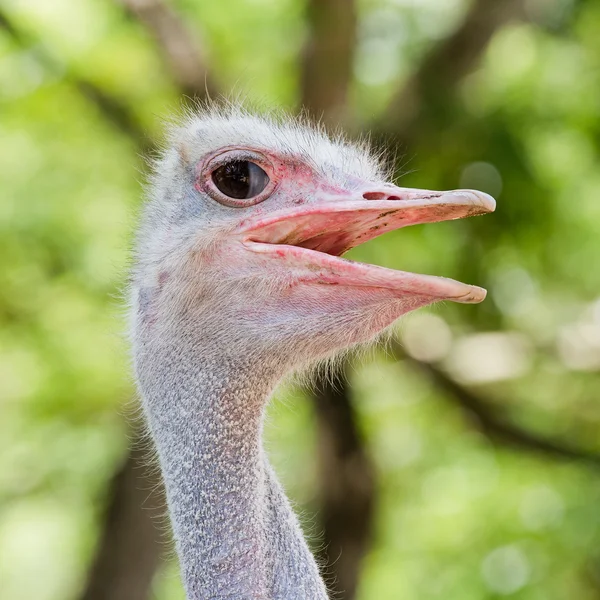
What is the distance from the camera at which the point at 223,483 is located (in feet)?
6.73

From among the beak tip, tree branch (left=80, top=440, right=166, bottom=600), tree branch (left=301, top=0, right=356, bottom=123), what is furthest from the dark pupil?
tree branch (left=80, top=440, right=166, bottom=600)

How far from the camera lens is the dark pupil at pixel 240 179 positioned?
219 cm

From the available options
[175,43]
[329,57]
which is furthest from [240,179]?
[175,43]

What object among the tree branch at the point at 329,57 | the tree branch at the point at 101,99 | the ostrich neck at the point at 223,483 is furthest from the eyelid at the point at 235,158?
the tree branch at the point at 101,99

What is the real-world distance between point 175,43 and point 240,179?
3.46 m

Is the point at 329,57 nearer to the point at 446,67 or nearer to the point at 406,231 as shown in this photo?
the point at 446,67

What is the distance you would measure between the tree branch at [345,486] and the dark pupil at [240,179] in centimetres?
372

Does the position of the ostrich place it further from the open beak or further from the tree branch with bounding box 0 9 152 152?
the tree branch with bounding box 0 9 152 152

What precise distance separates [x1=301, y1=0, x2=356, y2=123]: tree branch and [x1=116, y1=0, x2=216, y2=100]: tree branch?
0.52 metres

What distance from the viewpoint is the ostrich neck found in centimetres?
201

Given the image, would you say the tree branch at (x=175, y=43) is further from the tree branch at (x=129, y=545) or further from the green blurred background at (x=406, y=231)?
the tree branch at (x=129, y=545)

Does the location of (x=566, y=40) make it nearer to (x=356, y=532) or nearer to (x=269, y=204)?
(x=356, y=532)

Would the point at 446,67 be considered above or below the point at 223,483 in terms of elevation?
above

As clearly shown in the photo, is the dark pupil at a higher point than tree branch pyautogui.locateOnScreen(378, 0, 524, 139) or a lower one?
lower
